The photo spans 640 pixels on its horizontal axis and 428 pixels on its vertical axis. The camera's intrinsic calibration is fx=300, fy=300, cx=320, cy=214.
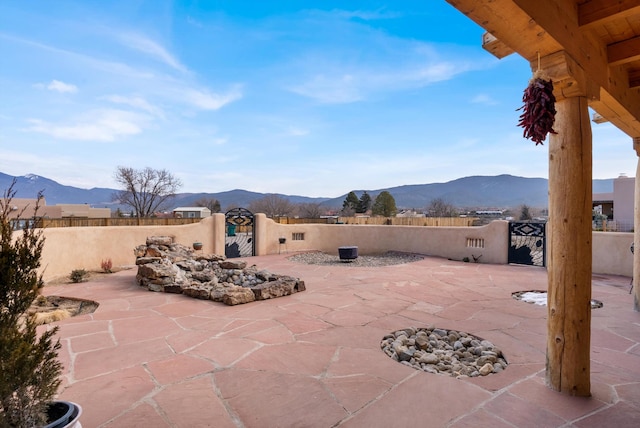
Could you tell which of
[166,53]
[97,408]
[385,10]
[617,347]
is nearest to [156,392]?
[97,408]

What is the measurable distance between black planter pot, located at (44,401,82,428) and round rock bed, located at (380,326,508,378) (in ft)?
8.48

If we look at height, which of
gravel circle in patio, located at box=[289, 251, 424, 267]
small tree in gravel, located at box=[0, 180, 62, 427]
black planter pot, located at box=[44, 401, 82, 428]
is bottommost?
gravel circle in patio, located at box=[289, 251, 424, 267]

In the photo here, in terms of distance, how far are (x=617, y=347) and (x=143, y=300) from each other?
664 centimetres

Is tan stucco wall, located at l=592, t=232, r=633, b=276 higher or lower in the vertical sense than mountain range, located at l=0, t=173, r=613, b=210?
lower

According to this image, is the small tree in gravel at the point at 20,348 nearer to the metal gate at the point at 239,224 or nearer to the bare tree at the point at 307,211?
the metal gate at the point at 239,224

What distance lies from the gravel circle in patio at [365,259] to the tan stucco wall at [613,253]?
461 cm

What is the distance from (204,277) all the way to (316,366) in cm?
428

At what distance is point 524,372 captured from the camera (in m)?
2.78

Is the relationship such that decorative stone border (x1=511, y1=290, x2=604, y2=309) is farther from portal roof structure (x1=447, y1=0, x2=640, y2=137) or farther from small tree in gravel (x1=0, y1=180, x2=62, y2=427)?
small tree in gravel (x1=0, y1=180, x2=62, y2=427)

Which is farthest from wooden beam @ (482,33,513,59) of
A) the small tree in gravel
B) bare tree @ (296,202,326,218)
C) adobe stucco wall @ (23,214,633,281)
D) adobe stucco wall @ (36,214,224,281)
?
bare tree @ (296,202,326,218)

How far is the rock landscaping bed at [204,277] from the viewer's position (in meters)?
5.32

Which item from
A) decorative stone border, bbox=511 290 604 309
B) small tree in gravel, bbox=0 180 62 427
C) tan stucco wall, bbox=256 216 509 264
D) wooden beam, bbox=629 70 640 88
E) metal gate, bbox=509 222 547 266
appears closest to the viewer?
small tree in gravel, bbox=0 180 62 427

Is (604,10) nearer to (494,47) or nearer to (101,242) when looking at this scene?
(494,47)

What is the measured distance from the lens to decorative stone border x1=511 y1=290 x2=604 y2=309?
5.11m
